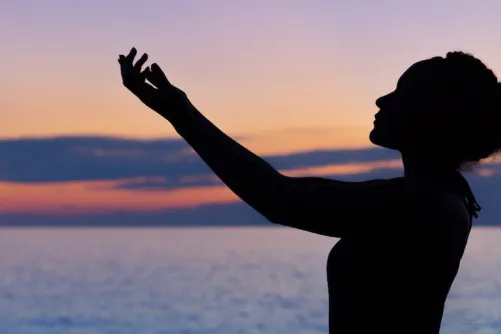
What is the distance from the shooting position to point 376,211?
2.64 m

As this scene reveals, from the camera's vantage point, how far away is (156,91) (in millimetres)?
2641

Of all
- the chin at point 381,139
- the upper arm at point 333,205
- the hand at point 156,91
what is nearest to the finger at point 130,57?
the hand at point 156,91

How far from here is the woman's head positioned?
274 centimetres

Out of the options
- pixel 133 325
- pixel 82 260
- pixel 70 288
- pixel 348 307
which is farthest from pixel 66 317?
pixel 82 260

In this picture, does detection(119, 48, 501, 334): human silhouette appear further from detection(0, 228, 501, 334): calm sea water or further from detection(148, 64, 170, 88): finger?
detection(0, 228, 501, 334): calm sea water

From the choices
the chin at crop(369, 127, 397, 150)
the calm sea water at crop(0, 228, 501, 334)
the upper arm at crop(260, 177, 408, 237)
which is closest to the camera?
the upper arm at crop(260, 177, 408, 237)

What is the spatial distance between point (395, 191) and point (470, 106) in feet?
0.99

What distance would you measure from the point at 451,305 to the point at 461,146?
1228 inches

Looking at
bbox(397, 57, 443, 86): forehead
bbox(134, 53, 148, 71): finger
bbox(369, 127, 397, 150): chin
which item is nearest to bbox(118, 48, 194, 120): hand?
bbox(134, 53, 148, 71): finger

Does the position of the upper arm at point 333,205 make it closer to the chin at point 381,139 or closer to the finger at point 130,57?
the chin at point 381,139

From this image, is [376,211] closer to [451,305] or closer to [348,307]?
[348,307]

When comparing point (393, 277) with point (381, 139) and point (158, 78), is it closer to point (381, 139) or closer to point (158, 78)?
point (381, 139)

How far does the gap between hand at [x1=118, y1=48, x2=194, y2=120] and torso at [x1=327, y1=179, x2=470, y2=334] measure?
0.54 metres

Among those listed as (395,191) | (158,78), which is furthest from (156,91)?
(395,191)
